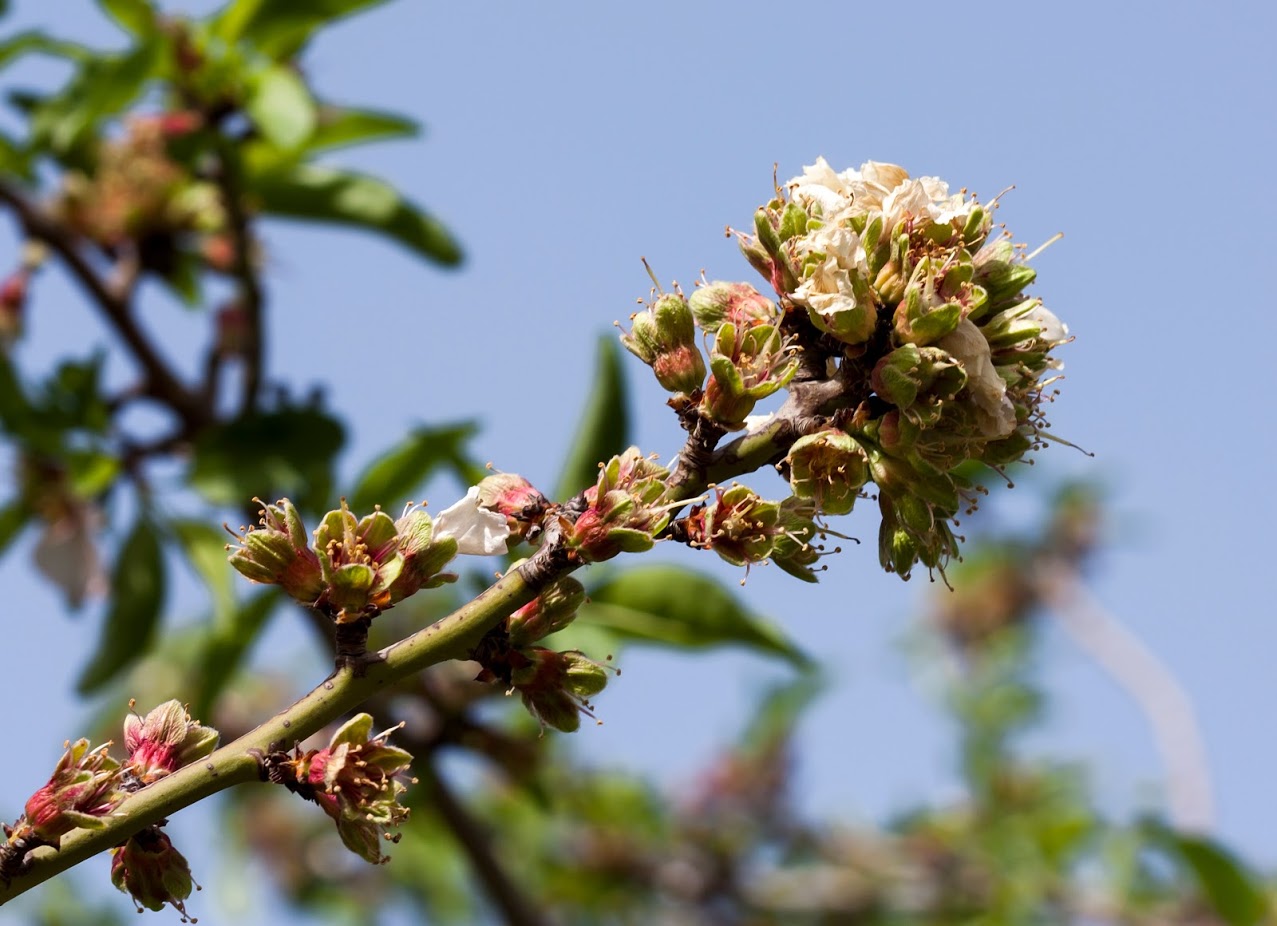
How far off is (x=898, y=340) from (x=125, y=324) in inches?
112

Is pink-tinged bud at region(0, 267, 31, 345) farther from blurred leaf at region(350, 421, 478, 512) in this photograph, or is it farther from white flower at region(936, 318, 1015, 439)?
white flower at region(936, 318, 1015, 439)

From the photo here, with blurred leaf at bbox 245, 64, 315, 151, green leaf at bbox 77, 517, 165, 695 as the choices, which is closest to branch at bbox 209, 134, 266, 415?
blurred leaf at bbox 245, 64, 315, 151

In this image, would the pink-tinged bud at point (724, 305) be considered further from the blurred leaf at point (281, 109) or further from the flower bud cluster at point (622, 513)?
the blurred leaf at point (281, 109)

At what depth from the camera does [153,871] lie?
60.7 inches

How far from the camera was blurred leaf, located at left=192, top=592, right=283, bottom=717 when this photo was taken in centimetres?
343

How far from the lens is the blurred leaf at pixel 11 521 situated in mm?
3773

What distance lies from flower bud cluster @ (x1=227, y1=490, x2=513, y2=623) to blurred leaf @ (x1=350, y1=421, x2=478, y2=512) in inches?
55.0

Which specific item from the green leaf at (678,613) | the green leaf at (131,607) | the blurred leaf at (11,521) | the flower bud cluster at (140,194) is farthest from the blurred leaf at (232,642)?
the flower bud cluster at (140,194)

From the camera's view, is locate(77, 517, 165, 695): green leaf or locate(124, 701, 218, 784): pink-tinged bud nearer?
locate(124, 701, 218, 784): pink-tinged bud

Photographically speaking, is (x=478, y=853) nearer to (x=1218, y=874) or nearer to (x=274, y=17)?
(x=1218, y=874)

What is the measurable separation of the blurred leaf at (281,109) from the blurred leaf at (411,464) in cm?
81

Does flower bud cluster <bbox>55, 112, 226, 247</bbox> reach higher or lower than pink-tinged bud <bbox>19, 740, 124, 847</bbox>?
higher

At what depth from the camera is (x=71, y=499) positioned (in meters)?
3.84

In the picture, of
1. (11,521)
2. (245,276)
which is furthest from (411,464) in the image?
(11,521)
